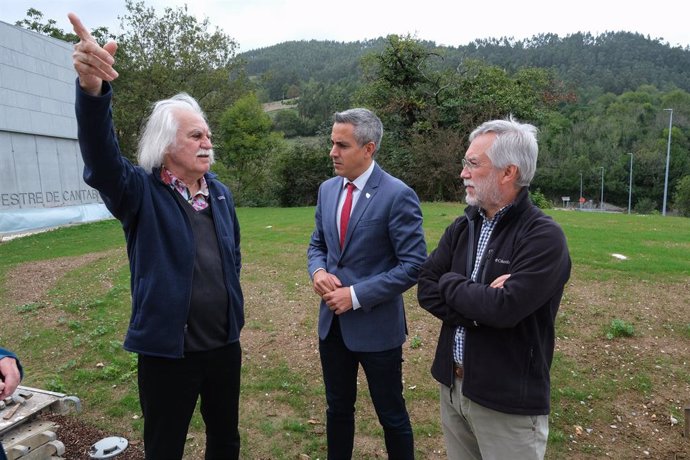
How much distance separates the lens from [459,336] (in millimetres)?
2340

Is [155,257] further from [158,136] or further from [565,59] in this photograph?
[565,59]

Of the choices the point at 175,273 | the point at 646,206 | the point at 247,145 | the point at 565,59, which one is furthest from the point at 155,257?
the point at 565,59

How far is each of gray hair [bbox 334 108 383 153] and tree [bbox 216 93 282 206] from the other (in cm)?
3001

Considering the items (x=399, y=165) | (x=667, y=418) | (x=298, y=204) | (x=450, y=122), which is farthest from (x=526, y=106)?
(x=667, y=418)

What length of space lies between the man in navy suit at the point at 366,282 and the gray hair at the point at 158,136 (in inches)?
37.8

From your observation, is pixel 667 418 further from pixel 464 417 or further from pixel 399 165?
pixel 399 165

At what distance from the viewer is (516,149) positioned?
7.30 ft

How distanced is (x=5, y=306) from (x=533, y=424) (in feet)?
26.7

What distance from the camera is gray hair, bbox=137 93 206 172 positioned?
2402mm

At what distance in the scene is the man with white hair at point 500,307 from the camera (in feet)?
6.74

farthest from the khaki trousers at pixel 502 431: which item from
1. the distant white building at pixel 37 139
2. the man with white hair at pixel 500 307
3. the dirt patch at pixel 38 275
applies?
the distant white building at pixel 37 139

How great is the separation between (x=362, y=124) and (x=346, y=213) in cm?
56

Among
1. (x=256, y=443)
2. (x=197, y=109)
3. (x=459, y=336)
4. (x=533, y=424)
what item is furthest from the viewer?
(x=256, y=443)

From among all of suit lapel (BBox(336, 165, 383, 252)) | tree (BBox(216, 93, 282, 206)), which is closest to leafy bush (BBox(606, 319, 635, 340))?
suit lapel (BBox(336, 165, 383, 252))
